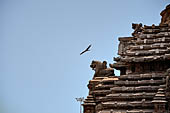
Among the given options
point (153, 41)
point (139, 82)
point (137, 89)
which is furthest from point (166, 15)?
point (137, 89)

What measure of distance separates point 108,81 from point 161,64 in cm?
537

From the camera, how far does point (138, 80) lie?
42.9m

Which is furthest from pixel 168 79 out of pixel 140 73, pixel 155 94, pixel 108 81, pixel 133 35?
pixel 133 35

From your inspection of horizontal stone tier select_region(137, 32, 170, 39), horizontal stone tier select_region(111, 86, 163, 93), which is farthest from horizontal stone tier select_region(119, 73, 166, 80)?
horizontal stone tier select_region(137, 32, 170, 39)

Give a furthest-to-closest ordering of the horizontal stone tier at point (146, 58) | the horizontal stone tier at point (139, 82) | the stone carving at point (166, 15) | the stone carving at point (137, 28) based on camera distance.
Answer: the stone carving at point (166, 15) → the stone carving at point (137, 28) → the horizontal stone tier at point (146, 58) → the horizontal stone tier at point (139, 82)

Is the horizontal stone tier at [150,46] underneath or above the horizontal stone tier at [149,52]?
above

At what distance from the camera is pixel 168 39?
45.7 m

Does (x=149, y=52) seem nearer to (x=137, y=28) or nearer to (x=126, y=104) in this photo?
(x=126, y=104)

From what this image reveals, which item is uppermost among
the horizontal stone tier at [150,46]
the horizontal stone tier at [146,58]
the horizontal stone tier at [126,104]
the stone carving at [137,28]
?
the stone carving at [137,28]

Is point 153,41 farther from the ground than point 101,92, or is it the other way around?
point 153,41

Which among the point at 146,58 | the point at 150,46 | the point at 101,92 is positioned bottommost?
the point at 101,92

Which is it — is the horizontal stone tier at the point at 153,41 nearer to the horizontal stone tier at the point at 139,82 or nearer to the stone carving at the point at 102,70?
the stone carving at the point at 102,70

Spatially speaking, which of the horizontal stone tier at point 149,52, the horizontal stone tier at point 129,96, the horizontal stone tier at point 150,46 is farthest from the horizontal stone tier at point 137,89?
the horizontal stone tier at point 150,46

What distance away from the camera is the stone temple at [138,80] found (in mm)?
40188
